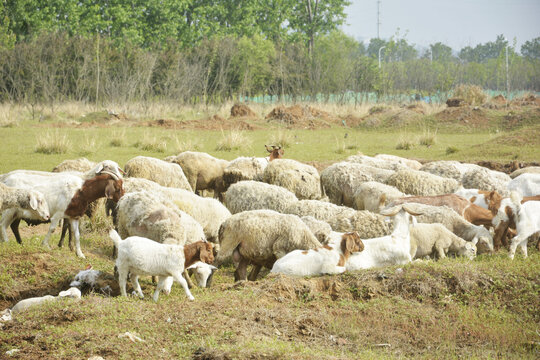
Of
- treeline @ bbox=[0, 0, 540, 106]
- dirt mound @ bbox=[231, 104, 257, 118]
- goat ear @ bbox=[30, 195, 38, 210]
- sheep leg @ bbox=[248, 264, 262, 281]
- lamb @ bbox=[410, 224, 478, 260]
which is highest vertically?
treeline @ bbox=[0, 0, 540, 106]

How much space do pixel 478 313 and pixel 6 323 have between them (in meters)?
5.39

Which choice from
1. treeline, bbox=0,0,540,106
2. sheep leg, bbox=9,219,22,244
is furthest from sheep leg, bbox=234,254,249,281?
treeline, bbox=0,0,540,106

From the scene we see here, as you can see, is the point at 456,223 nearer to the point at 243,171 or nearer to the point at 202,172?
the point at 243,171

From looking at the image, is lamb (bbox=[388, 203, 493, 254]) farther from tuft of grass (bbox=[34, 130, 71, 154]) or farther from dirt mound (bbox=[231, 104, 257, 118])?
dirt mound (bbox=[231, 104, 257, 118])

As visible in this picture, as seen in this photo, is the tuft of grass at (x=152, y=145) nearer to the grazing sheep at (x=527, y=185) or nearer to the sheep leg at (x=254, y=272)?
the grazing sheep at (x=527, y=185)

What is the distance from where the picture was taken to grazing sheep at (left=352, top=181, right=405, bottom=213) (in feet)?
38.6

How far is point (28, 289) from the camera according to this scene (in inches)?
323

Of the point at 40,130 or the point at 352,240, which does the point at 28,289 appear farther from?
the point at 40,130

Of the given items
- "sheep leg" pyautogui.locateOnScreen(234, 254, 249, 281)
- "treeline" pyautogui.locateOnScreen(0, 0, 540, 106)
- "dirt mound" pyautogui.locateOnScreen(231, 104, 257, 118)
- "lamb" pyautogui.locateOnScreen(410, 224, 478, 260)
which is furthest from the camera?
"treeline" pyautogui.locateOnScreen(0, 0, 540, 106)

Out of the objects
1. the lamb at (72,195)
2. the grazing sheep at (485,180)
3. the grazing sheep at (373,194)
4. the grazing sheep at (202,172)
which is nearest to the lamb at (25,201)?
the lamb at (72,195)

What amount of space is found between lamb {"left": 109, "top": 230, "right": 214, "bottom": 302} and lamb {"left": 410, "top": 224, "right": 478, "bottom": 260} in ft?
11.7

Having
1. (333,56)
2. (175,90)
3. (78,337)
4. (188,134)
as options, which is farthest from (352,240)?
(333,56)

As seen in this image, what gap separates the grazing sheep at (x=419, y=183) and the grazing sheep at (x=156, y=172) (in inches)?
176

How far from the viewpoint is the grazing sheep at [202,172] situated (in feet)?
48.9
